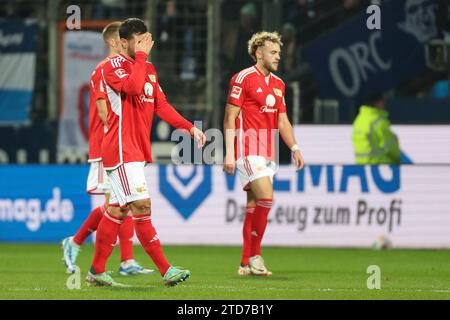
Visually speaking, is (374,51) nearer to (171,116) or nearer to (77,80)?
(77,80)

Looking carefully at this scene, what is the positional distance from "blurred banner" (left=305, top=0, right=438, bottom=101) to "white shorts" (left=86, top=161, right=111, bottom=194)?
7268 mm

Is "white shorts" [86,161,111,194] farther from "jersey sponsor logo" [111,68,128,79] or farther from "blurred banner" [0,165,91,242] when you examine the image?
"blurred banner" [0,165,91,242]

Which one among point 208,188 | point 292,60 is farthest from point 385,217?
point 292,60

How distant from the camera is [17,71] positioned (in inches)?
795

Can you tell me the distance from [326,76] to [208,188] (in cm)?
324

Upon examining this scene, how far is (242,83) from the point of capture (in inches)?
482

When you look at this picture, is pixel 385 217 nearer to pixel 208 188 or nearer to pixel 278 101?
pixel 208 188

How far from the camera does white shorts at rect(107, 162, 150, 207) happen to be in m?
10.1

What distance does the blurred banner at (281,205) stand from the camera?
1608cm

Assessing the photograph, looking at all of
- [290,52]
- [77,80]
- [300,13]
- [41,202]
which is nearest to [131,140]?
[41,202]

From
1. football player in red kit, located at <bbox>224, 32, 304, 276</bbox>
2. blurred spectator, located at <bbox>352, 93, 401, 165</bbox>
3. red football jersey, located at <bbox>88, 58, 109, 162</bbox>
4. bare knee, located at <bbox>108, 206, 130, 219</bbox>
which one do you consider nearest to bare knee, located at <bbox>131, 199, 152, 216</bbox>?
bare knee, located at <bbox>108, 206, 130, 219</bbox>

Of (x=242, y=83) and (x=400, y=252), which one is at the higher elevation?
(x=242, y=83)

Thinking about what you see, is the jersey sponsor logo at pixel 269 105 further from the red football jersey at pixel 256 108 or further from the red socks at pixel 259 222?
the red socks at pixel 259 222

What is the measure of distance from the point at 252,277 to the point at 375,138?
18.5 feet
